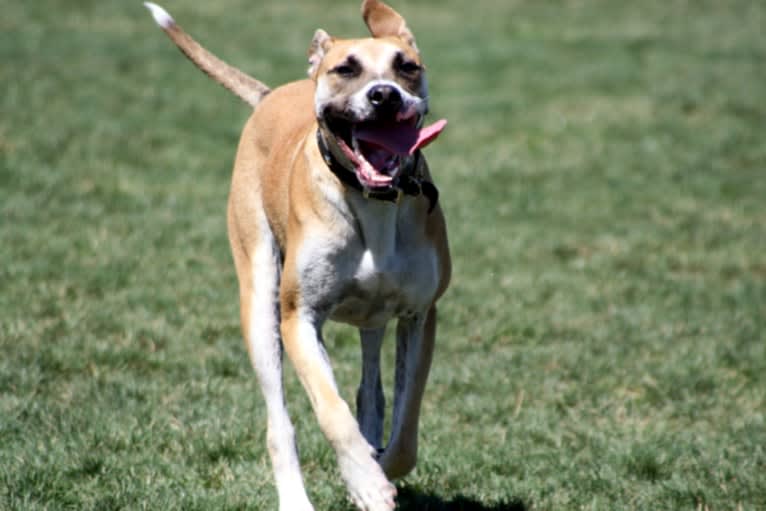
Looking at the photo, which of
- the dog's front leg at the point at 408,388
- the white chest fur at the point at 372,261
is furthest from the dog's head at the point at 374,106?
the dog's front leg at the point at 408,388

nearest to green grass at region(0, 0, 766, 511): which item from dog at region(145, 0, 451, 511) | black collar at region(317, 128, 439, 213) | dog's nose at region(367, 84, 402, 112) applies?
dog at region(145, 0, 451, 511)

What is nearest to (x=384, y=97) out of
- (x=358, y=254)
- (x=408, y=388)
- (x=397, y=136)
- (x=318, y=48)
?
(x=397, y=136)

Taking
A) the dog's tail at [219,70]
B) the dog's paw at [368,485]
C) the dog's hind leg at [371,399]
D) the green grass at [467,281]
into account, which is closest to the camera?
the dog's paw at [368,485]

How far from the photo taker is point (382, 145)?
4.45m

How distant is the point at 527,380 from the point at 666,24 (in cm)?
1346

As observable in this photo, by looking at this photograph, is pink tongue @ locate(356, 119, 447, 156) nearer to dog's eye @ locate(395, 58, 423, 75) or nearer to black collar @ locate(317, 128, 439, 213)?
black collar @ locate(317, 128, 439, 213)

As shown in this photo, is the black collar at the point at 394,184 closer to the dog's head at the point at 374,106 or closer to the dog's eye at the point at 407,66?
the dog's head at the point at 374,106

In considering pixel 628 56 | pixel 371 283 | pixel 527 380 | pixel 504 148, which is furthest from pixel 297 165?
pixel 628 56

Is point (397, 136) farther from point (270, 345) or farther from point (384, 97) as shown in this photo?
point (270, 345)

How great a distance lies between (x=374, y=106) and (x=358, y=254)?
65cm

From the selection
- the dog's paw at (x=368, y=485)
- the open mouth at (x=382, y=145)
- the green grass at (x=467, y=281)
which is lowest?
the green grass at (x=467, y=281)

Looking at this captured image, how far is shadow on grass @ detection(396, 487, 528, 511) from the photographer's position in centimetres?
513

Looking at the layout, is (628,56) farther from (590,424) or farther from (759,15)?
(590,424)

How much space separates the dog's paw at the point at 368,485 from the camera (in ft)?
13.8
